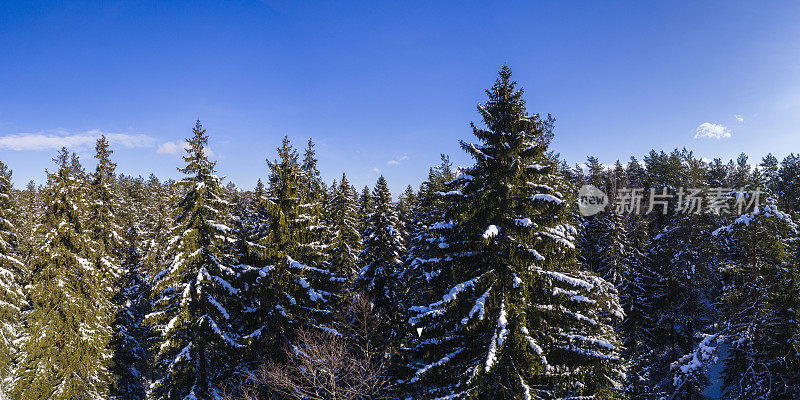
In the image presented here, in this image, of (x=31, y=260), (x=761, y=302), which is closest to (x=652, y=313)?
(x=761, y=302)

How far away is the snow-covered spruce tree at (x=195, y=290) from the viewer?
17203 mm

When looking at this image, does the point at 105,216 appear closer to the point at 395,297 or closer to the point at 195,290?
the point at 195,290

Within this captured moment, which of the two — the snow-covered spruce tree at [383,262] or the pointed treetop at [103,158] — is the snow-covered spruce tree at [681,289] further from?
the pointed treetop at [103,158]

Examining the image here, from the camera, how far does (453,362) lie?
11.1m

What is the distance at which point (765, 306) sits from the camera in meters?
16.0

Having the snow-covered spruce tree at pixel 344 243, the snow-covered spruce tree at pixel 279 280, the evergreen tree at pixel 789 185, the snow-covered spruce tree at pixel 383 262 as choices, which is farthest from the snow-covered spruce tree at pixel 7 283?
the evergreen tree at pixel 789 185

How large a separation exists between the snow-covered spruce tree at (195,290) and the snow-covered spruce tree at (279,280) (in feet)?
3.92

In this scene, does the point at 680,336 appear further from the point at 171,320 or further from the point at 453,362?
the point at 171,320

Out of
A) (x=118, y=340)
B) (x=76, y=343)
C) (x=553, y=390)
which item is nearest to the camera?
(x=553, y=390)

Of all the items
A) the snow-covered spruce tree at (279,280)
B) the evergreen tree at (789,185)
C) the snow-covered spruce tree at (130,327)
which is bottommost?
the snow-covered spruce tree at (130,327)

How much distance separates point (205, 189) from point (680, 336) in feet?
116

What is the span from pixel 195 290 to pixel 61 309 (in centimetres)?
808

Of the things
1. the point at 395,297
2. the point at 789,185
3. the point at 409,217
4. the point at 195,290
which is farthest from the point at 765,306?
the point at 789,185

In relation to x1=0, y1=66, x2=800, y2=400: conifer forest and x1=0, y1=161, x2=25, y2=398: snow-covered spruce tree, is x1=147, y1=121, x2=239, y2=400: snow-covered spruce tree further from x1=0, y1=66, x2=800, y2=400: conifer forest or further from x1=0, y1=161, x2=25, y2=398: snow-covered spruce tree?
x1=0, y1=161, x2=25, y2=398: snow-covered spruce tree
